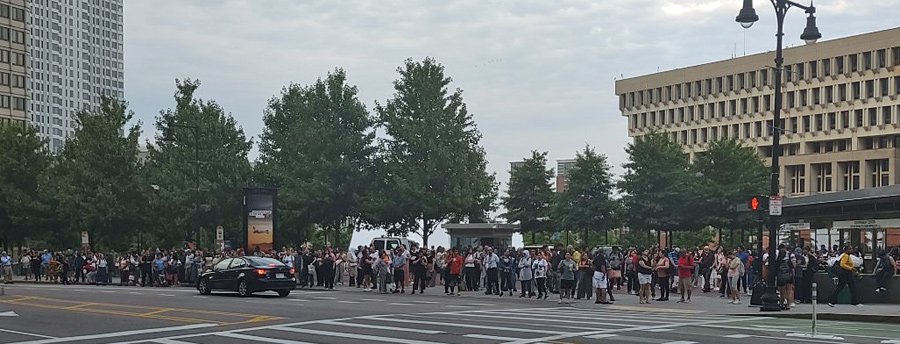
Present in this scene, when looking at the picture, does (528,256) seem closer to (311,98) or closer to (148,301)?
(148,301)

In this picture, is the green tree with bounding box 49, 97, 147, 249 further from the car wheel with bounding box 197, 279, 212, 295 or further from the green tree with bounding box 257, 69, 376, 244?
the car wheel with bounding box 197, 279, 212, 295

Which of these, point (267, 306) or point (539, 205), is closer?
point (267, 306)

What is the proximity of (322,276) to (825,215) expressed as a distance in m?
20.1

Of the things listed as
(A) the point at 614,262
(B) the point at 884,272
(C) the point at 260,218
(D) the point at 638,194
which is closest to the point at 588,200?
(D) the point at 638,194

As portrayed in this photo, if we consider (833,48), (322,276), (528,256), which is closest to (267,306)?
(528,256)

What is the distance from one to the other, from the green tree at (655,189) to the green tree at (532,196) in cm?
480

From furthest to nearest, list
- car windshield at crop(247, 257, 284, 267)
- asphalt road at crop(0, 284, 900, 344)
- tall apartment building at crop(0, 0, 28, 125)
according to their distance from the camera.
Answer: tall apartment building at crop(0, 0, 28, 125)
car windshield at crop(247, 257, 284, 267)
asphalt road at crop(0, 284, 900, 344)

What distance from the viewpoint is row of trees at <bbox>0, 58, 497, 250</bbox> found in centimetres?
6456

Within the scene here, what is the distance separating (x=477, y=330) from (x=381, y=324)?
8.62 ft

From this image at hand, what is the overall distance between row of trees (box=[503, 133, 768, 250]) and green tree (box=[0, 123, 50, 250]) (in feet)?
96.6

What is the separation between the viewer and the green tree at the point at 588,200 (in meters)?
74.7

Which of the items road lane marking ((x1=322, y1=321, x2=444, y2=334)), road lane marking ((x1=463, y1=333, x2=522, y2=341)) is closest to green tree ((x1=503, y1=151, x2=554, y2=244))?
Answer: road lane marking ((x1=322, y1=321, x2=444, y2=334))

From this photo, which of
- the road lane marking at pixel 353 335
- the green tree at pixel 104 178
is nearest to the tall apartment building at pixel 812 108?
the green tree at pixel 104 178

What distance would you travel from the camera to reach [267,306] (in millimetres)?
30344
